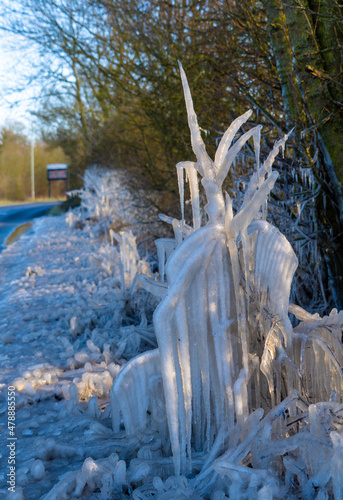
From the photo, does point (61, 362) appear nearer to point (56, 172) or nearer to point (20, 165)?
point (56, 172)

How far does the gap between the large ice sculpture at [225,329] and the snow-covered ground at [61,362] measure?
0.34 m

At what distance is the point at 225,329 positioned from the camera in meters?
1.54

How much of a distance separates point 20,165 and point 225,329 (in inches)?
1584

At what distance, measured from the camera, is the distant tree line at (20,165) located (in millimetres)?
37125

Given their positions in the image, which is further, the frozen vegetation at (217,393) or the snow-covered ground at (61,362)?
the snow-covered ground at (61,362)

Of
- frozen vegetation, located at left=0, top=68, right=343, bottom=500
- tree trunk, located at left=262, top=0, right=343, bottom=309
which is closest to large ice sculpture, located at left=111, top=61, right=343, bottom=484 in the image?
frozen vegetation, located at left=0, top=68, right=343, bottom=500

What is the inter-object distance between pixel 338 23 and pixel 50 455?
9.85 ft

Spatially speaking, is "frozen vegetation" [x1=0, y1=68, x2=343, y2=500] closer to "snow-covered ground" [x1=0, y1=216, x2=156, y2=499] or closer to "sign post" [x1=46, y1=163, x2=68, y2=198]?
"snow-covered ground" [x1=0, y1=216, x2=156, y2=499]

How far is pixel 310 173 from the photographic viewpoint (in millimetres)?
2984

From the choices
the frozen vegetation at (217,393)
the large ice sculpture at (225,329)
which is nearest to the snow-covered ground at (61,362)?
the frozen vegetation at (217,393)

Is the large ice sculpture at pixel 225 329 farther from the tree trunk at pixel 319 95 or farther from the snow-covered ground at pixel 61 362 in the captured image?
the tree trunk at pixel 319 95

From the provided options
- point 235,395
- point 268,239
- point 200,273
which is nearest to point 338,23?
point 268,239

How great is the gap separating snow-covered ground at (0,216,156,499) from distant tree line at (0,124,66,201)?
3283cm

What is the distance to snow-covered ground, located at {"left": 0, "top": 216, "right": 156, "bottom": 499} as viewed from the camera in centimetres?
179
